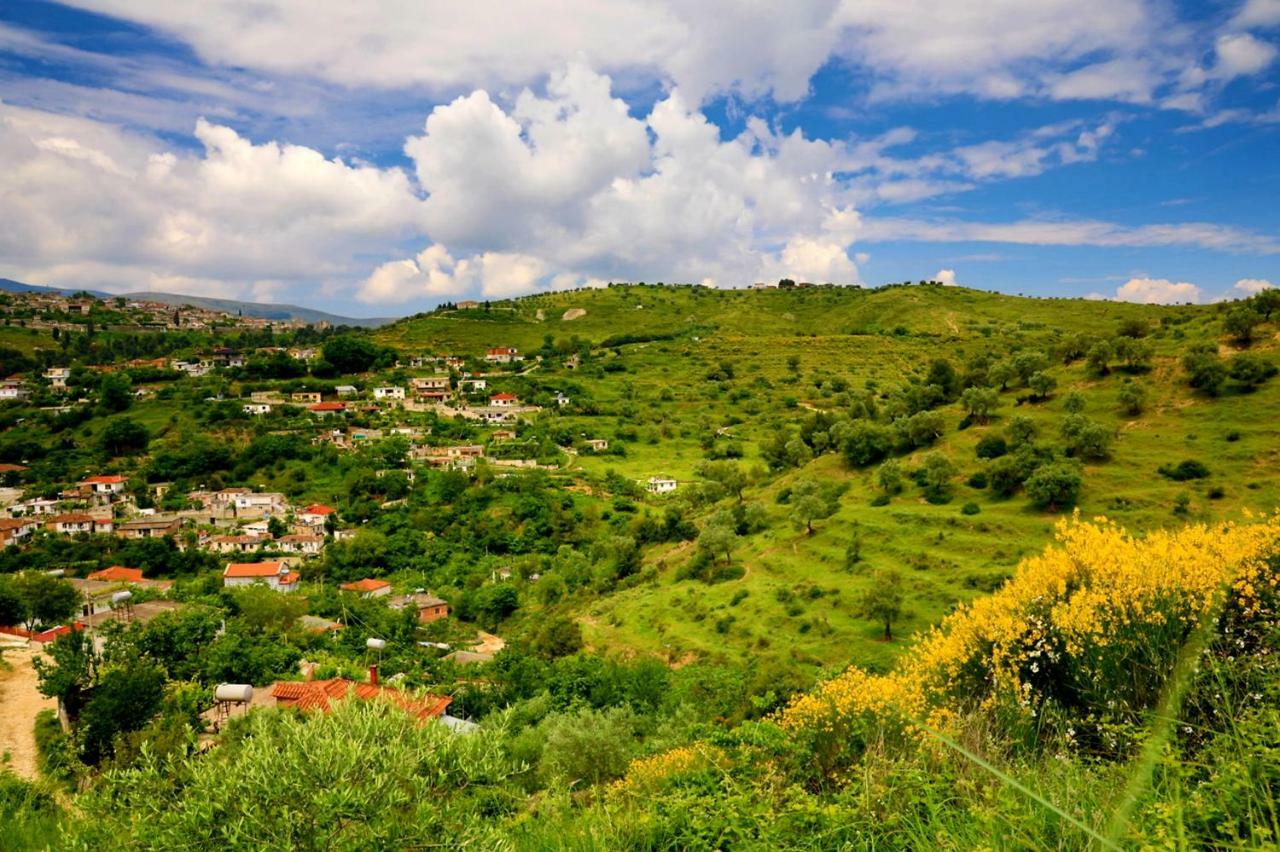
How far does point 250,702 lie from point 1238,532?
74.0 feet

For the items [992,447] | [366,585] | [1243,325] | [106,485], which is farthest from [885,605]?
[106,485]

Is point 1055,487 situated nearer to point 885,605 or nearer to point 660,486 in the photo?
point 885,605

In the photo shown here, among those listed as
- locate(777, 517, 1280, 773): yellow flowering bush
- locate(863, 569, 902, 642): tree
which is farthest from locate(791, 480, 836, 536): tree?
locate(777, 517, 1280, 773): yellow flowering bush

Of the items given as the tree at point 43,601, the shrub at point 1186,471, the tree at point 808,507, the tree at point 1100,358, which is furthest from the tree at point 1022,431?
the tree at point 43,601

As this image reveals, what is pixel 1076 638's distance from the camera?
19.1 feet

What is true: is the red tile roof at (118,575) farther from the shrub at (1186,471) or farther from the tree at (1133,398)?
the tree at (1133,398)

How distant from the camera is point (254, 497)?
5003cm

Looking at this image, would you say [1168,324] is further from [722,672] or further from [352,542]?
[352,542]

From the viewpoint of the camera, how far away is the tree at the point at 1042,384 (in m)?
37.9

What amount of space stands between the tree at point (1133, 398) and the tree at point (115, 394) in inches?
3395

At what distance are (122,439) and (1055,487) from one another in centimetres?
7347

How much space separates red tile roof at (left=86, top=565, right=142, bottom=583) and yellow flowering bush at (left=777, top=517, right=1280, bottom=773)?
45.0 m

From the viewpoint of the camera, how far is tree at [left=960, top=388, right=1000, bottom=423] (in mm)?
38062

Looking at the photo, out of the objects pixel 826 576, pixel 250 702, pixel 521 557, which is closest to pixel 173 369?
pixel 521 557
